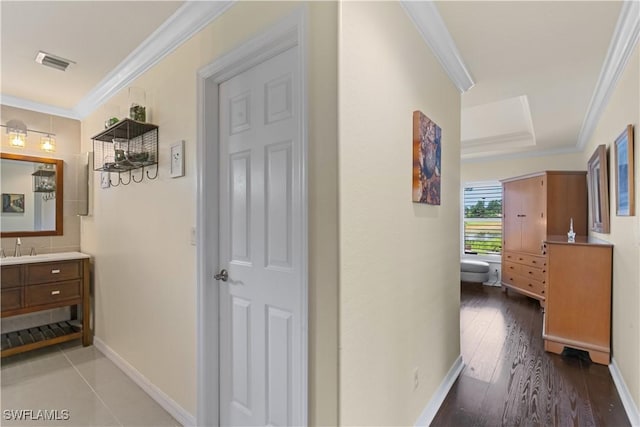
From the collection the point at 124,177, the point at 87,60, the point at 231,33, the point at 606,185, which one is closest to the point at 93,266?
the point at 124,177

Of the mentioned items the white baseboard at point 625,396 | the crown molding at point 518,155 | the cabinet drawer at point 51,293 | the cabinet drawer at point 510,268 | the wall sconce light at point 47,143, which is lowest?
the white baseboard at point 625,396

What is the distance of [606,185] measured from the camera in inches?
110

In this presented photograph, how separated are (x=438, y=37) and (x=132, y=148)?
232cm

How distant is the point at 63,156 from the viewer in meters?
3.27

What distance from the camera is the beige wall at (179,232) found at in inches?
47.0

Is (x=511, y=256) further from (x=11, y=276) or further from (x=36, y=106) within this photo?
(x=36, y=106)

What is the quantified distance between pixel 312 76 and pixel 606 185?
3065 millimetres

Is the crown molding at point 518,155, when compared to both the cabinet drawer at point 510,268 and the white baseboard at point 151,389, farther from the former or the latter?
the white baseboard at point 151,389

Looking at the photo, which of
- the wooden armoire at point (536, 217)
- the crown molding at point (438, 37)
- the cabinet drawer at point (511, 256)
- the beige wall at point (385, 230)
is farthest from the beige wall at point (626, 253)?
the cabinet drawer at point (511, 256)

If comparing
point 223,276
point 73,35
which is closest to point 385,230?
point 223,276

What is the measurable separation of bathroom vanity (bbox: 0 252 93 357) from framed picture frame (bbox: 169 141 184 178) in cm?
182

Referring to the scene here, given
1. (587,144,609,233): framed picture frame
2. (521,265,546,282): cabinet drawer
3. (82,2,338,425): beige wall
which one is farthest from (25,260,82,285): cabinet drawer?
(521,265,546,282): cabinet drawer

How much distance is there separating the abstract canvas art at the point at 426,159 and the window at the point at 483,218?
176 inches

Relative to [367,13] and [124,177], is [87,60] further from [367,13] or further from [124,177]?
[367,13]
